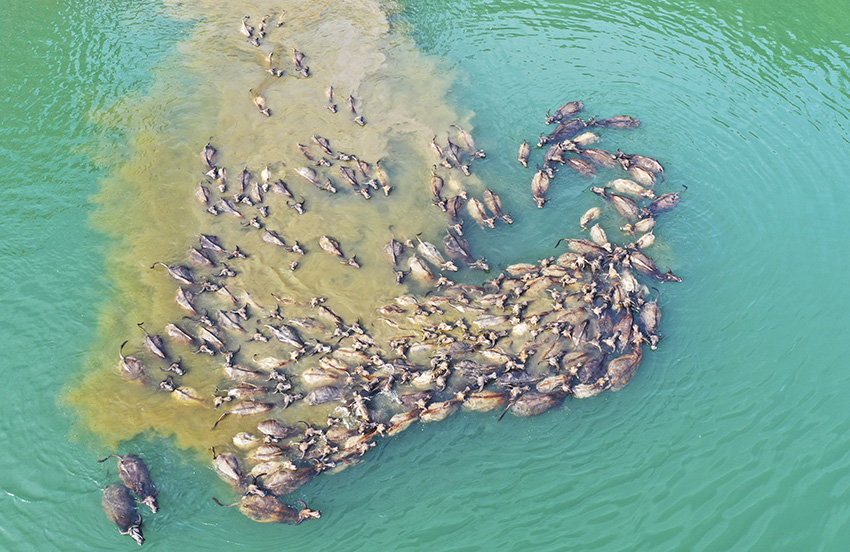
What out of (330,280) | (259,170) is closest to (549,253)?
(330,280)

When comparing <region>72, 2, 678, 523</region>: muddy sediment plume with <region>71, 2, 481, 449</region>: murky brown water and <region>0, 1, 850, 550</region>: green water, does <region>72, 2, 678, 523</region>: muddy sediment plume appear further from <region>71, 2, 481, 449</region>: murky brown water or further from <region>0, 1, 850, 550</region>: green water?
<region>0, 1, 850, 550</region>: green water

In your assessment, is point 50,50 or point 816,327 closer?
point 816,327

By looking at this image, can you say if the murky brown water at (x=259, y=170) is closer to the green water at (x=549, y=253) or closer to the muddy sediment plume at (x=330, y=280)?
the muddy sediment plume at (x=330, y=280)

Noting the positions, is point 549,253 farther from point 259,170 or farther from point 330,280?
point 259,170

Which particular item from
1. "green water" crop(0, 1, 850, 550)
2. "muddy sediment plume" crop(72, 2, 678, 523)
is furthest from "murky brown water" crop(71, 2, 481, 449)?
"green water" crop(0, 1, 850, 550)

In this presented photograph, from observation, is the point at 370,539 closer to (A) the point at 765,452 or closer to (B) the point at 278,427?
(B) the point at 278,427

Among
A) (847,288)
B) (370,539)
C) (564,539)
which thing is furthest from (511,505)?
(847,288)
